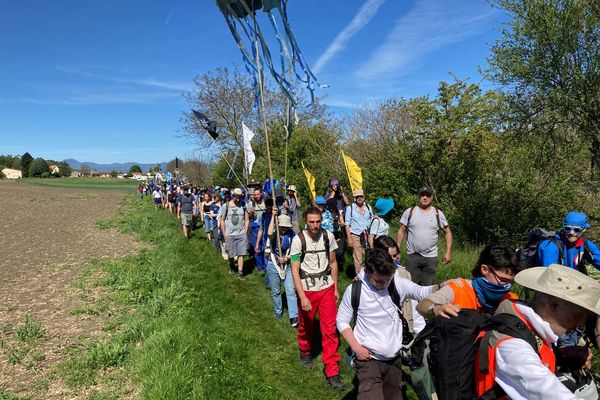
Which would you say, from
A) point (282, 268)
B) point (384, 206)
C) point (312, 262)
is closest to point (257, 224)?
point (282, 268)

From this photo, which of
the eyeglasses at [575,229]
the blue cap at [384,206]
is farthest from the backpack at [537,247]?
the blue cap at [384,206]

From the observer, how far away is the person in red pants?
A: 14.1ft

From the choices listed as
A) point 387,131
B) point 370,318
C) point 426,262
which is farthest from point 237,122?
point 370,318

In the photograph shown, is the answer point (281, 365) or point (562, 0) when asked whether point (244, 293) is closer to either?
point (281, 365)

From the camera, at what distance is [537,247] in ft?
13.3

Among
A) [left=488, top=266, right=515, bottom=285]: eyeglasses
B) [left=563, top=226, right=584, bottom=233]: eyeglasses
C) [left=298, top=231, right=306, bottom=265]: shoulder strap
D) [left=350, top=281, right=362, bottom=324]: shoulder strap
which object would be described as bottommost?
[left=350, top=281, right=362, bottom=324]: shoulder strap

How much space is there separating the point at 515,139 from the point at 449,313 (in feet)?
27.8

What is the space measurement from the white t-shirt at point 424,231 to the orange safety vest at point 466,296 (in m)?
2.99

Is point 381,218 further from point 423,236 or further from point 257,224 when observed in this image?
point 257,224

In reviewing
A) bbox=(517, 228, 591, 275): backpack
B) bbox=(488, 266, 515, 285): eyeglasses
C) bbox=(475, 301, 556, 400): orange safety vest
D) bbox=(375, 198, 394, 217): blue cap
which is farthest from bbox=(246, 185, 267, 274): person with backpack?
bbox=(475, 301, 556, 400): orange safety vest

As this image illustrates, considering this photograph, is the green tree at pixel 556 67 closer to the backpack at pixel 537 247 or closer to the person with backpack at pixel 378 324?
the backpack at pixel 537 247

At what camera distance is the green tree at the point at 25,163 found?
12875cm

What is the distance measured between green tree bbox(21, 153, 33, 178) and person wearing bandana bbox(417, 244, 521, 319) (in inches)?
6170

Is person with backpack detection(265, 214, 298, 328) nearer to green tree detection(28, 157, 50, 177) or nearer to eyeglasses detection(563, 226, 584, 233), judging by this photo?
eyeglasses detection(563, 226, 584, 233)
